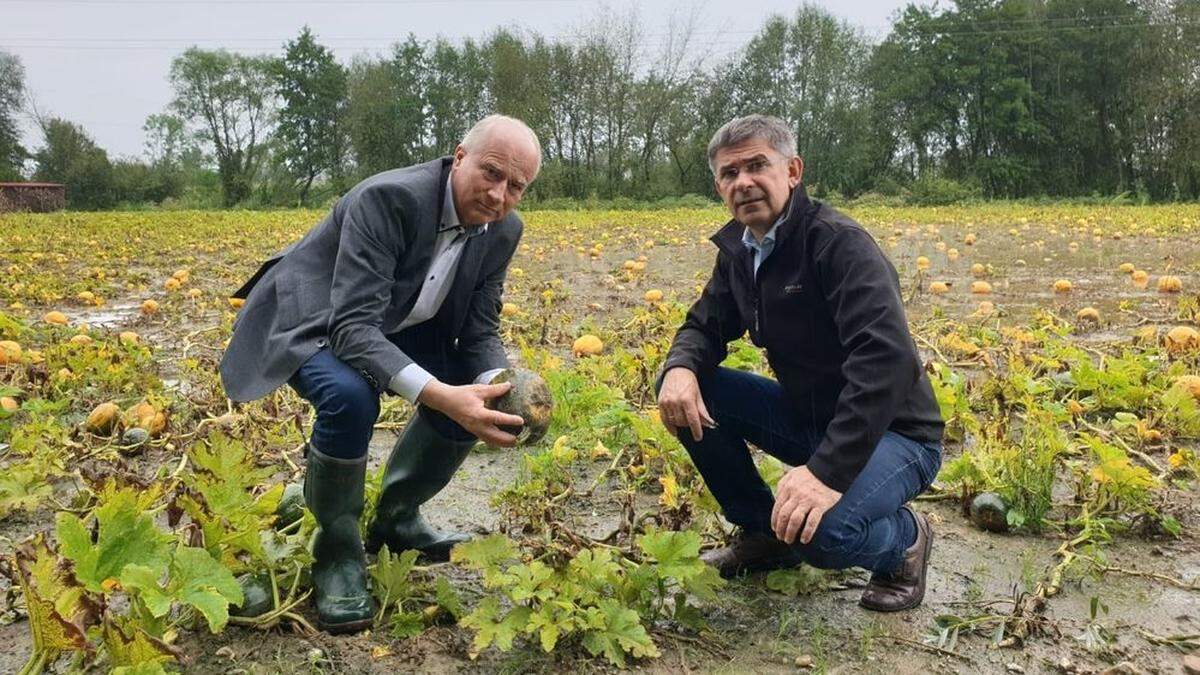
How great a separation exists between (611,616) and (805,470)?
1.94 ft

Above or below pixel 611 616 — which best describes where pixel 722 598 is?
below

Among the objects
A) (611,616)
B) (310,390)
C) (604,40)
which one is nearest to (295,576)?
(310,390)

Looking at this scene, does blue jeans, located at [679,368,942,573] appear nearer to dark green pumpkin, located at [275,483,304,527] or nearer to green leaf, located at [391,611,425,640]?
green leaf, located at [391,611,425,640]

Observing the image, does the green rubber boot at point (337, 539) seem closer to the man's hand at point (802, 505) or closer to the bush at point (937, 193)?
the man's hand at point (802, 505)

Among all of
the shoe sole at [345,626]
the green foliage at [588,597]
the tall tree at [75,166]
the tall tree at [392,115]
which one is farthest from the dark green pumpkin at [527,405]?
the tall tree at [75,166]

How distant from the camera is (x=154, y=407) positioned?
3938mm

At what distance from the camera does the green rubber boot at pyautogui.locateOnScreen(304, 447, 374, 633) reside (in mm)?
2311

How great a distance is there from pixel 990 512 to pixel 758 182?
134 centimetres

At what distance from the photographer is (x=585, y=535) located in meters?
2.93

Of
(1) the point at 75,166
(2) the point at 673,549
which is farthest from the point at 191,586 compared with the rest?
(1) the point at 75,166

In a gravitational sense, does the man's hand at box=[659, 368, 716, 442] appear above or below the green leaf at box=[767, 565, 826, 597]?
above

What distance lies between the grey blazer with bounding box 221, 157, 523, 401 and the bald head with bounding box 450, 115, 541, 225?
9cm

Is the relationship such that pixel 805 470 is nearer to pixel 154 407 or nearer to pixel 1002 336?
pixel 154 407

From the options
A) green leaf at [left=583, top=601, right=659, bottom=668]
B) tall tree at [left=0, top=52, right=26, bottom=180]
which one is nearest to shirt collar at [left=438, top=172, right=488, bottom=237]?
green leaf at [left=583, top=601, right=659, bottom=668]
